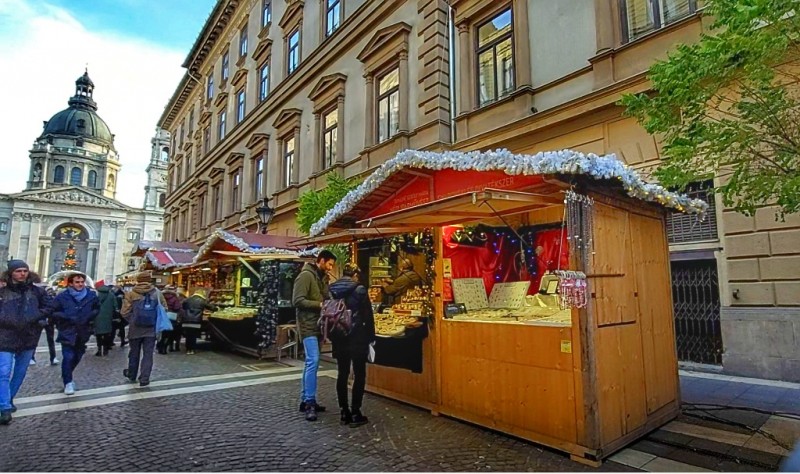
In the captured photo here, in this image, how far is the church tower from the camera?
82625 millimetres

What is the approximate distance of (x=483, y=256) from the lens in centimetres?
670

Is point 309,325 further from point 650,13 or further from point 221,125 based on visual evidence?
point 221,125

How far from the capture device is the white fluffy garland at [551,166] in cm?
423

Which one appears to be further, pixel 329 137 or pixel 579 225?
pixel 329 137

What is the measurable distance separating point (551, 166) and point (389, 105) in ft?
36.7

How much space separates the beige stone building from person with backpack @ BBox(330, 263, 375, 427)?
A: 5955 mm

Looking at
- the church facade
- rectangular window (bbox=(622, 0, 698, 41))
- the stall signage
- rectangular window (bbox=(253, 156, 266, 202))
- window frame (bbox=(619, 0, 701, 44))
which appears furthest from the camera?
the church facade

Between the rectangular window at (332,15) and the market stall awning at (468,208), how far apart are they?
43.6 ft

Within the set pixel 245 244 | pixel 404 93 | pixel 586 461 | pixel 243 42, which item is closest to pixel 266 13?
pixel 243 42

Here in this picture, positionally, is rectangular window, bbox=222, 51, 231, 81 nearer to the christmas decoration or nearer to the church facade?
the christmas decoration

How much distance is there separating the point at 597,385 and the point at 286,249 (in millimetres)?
9325

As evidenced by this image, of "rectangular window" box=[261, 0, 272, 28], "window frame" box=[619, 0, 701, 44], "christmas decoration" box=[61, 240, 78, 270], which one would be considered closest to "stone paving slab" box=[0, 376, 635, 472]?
"window frame" box=[619, 0, 701, 44]

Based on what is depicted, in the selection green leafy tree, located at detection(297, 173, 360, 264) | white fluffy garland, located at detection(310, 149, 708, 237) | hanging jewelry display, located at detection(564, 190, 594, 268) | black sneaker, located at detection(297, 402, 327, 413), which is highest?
green leafy tree, located at detection(297, 173, 360, 264)

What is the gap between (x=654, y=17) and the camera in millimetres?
8906
